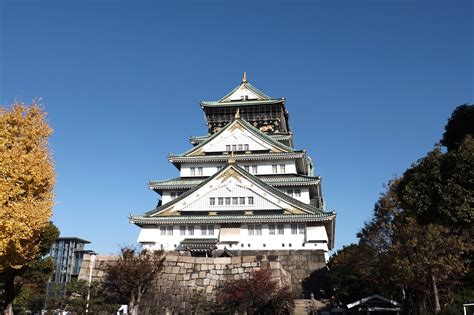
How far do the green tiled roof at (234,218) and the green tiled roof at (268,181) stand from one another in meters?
4.75

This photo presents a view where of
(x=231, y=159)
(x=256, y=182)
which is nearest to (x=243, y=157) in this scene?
(x=231, y=159)

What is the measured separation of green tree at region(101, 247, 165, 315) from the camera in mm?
24500

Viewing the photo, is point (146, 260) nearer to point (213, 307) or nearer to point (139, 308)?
point (139, 308)

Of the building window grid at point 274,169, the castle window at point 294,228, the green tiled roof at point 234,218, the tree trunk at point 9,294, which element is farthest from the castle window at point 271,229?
the tree trunk at point 9,294

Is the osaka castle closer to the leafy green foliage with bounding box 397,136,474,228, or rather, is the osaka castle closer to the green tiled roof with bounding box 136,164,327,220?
the green tiled roof with bounding box 136,164,327,220

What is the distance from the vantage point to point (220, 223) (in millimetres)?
38406

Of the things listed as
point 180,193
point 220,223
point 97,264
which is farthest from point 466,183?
point 180,193

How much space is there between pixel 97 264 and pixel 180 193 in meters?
16.2

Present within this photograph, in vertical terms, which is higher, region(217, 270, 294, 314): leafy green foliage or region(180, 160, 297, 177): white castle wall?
region(180, 160, 297, 177): white castle wall

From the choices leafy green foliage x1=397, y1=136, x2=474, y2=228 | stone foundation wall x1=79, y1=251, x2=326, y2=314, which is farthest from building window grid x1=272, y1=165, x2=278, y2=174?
leafy green foliage x1=397, y1=136, x2=474, y2=228

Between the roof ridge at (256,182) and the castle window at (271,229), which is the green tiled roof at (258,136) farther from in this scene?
the castle window at (271,229)

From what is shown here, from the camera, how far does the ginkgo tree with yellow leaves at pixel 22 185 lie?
54.5 feet

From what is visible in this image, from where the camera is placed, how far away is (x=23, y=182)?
17.9 meters

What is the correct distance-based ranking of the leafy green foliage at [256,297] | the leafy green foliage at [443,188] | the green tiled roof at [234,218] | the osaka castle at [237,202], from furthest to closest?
the osaka castle at [237,202], the green tiled roof at [234,218], the leafy green foliage at [256,297], the leafy green foliage at [443,188]
